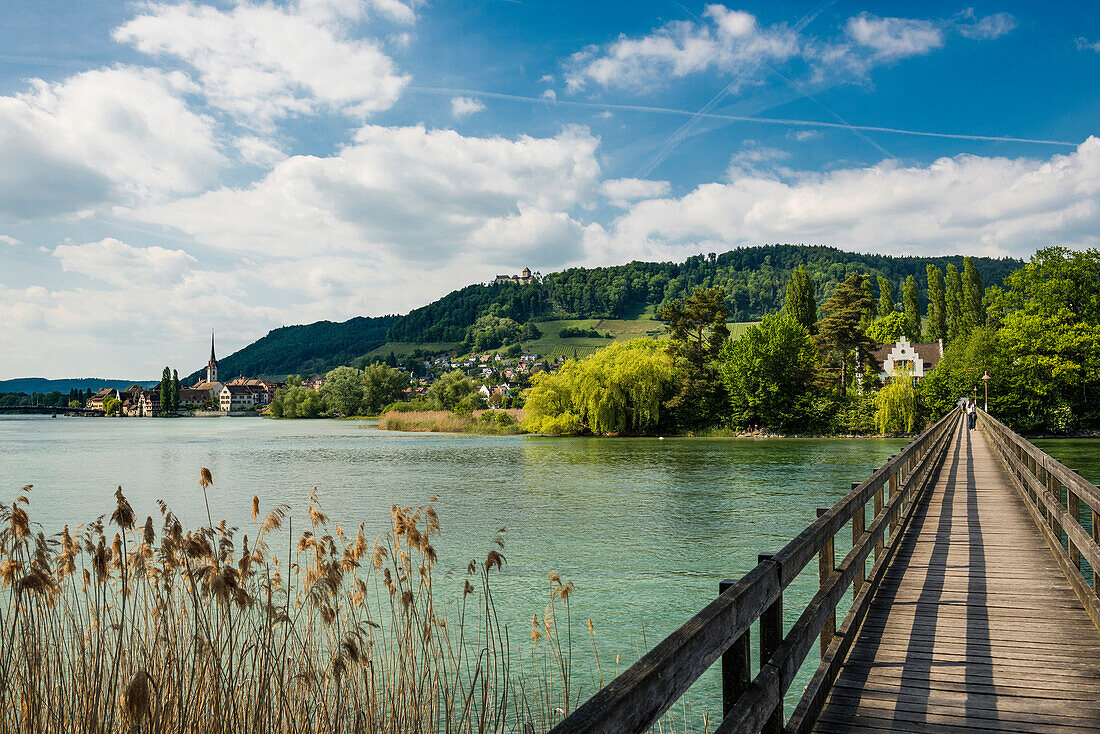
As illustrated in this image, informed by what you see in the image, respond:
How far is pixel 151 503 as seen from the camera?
714 inches

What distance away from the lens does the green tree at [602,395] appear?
53.3 m

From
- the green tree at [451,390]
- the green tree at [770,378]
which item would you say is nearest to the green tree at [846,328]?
the green tree at [770,378]

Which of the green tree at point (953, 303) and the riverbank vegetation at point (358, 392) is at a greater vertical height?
the green tree at point (953, 303)

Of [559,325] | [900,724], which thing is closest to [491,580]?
[900,724]

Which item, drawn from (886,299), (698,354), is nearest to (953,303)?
(886,299)

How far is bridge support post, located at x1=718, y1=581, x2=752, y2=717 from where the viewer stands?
2.39 metres

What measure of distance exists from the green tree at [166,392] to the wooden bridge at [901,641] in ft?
483

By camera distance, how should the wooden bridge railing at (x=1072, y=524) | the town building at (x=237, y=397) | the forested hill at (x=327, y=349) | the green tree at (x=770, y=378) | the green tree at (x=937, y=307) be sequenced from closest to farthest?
the wooden bridge railing at (x=1072, y=524)
the green tree at (x=770, y=378)
the green tree at (x=937, y=307)
the town building at (x=237, y=397)
the forested hill at (x=327, y=349)

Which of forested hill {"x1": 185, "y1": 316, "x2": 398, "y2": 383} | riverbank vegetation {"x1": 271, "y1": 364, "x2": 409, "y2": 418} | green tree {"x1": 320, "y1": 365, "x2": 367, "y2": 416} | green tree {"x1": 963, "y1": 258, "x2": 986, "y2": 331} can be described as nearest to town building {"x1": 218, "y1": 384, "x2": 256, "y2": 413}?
forested hill {"x1": 185, "y1": 316, "x2": 398, "y2": 383}

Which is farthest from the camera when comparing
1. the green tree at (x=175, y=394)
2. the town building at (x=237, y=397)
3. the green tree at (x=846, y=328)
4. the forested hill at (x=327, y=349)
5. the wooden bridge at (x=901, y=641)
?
the forested hill at (x=327, y=349)

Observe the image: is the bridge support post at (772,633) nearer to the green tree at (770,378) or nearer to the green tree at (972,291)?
the green tree at (770,378)

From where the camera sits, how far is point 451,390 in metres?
78.7

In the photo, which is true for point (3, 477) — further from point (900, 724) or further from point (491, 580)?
point (900, 724)

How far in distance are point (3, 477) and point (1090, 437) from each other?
2281 inches
